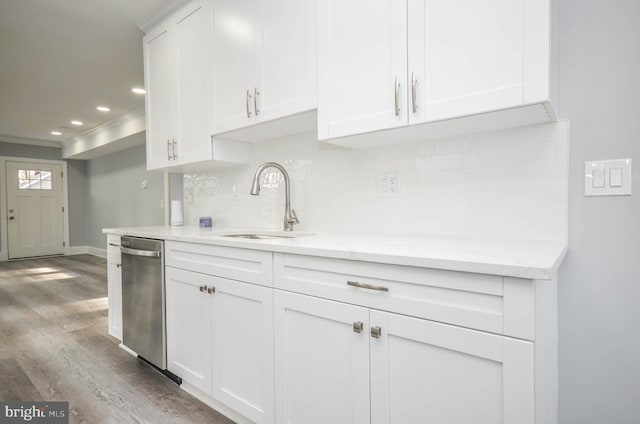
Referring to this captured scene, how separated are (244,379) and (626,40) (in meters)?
1.94

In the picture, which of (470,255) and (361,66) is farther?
(361,66)

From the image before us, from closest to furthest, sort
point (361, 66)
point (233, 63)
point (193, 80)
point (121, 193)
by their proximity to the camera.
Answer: point (361, 66) < point (233, 63) < point (193, 80) < point (121, 193)

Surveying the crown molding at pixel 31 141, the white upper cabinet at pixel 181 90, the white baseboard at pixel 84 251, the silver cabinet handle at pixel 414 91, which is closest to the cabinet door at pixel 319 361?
the silver cabinet handle at pixel 414 91

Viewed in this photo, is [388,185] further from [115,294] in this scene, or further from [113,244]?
[115,294]

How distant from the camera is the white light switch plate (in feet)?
3.79

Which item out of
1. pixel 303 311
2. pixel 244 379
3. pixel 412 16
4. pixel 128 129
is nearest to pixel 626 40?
pixel 412 16

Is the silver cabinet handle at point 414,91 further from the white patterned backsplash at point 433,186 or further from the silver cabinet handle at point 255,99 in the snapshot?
the silver cabinet handle at point 255,99

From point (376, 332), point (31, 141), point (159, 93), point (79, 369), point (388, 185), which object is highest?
point (31, 141)

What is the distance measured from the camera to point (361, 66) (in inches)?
55.6

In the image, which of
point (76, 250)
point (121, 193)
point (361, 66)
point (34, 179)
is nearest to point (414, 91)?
point (361, 66)

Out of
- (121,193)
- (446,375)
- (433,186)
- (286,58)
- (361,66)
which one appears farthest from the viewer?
(121,193)

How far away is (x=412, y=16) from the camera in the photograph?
4.14ft

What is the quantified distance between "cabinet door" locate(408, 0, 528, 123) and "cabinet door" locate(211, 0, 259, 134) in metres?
0.97

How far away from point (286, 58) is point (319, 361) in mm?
1396
